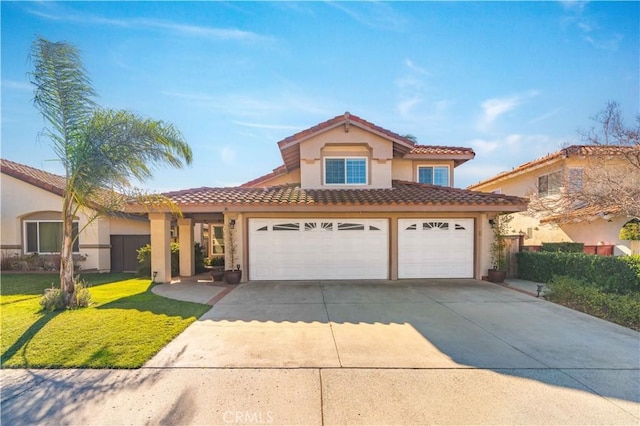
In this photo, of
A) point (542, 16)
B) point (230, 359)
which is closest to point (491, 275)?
point (542, 16)

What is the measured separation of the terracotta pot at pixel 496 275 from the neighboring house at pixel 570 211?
5.28 meters

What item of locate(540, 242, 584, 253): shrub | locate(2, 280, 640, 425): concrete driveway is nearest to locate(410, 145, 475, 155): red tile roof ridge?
locate(540, 242, 584, 253): shrub

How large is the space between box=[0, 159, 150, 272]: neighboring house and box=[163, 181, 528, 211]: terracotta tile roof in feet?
19.4

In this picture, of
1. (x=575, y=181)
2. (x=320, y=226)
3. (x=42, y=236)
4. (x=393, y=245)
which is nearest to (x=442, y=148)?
(x=575, y=181)

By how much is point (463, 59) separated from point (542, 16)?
2590 mm

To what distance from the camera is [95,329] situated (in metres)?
5.79

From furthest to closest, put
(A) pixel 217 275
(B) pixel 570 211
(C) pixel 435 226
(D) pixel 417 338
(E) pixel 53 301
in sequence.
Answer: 1. (B) pixel 570 211
2. (A) pixel 217 275
3. (C) pixel 435 226
4. (E) pixel 53 301
5. (D) pixel 417 338

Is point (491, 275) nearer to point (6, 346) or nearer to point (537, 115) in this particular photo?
point (537, 115)

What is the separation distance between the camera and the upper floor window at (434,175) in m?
14.4

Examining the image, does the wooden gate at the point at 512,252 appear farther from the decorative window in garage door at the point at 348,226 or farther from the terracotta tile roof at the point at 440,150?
the decorative window in garage door at the point at 348,226

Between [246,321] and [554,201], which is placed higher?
[554,201]

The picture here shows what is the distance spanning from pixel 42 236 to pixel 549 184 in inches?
1126

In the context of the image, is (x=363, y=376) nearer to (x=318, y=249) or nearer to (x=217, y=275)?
(x=318, y=249)

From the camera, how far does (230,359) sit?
15.1ft
